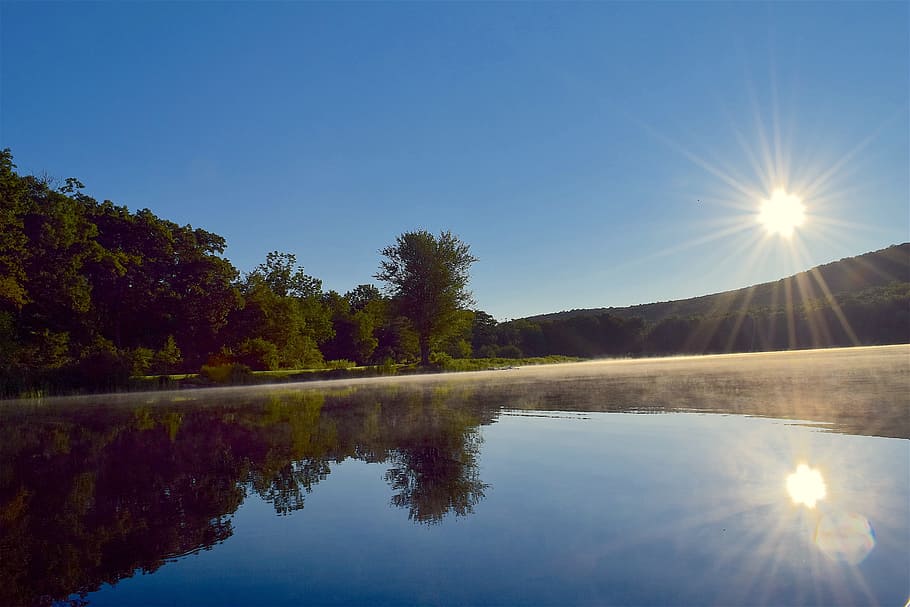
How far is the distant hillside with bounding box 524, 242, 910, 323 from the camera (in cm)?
9150

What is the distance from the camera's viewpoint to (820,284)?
326 ft

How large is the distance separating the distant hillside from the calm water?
97.4m

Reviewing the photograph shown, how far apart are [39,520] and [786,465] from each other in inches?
295

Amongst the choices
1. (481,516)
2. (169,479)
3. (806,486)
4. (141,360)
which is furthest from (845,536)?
(141,360)

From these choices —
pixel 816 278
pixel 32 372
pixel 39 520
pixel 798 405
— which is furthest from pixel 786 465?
pixel 816 278

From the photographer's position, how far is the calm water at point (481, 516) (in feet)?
11.8

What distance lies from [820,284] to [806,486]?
111 m

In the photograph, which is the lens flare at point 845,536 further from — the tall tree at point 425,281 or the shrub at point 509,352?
the shrub at point 509,352

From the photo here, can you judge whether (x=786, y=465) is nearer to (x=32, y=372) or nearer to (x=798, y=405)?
(x=798, y=405)

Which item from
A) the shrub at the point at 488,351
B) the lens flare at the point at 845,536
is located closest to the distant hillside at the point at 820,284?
the shrub at the point at 488,351

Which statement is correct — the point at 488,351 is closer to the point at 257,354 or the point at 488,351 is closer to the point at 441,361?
the point at 441,361

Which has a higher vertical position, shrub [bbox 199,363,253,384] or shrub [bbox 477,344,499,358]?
shrub [bbox 477,344,499,358]

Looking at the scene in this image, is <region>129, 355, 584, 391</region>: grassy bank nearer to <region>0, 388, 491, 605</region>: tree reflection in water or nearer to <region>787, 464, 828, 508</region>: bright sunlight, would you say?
<region>0, 388, 491, 605</region>: tree reflection in water

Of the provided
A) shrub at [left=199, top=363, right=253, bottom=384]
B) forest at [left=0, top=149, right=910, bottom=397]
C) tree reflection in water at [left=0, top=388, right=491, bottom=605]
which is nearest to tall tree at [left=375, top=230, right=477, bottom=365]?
forest at [left=0, top=149, right=910, bottom=397]
